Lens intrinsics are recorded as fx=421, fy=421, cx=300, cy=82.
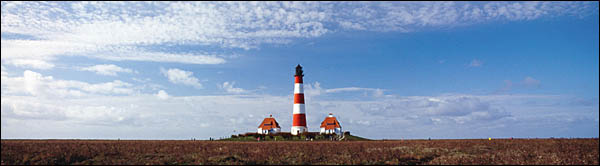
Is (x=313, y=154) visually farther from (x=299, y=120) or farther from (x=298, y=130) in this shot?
(x=298, y=130)

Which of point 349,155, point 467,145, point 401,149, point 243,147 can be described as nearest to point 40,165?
point 243,147

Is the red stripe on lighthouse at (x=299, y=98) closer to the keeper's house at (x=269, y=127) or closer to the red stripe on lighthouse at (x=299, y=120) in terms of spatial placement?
the red stripe on lighthouse at (x=299, y=120)

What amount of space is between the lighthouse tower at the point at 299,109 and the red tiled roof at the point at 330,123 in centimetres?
772

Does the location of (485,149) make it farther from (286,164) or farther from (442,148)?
(286,164)

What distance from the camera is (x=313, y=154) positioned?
27844mm

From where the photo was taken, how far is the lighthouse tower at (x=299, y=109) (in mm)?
59281

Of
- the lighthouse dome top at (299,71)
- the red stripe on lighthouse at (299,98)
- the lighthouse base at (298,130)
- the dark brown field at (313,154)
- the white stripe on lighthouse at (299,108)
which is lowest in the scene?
the dark brown field at (313,154)

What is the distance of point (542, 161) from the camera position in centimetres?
2564

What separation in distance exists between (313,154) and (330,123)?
130 feet

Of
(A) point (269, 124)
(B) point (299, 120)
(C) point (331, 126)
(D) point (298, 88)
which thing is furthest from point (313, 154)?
(A) point (269, 124)

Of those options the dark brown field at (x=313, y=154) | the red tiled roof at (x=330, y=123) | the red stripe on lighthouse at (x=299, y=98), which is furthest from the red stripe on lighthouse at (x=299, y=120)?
the dark brown field at (x=313, y=154)

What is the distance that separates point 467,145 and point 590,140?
992 centimetres

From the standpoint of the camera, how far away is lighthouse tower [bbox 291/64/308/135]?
59.3 meters

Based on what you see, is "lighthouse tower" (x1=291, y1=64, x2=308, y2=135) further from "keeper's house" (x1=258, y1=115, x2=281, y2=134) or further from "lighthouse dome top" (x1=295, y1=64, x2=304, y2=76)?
"keeper's house" (x1=258, y1=115, x2=281, y2=134)
